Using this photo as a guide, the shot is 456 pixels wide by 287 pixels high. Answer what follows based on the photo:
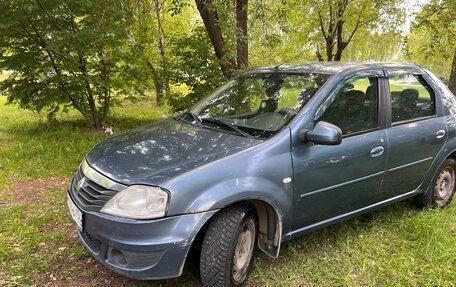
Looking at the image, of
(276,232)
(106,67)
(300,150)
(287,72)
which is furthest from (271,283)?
(106,67)

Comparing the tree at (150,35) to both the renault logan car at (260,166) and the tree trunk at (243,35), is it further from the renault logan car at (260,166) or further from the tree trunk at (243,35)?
the renault logan car at (260,166)

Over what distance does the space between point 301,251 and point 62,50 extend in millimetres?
5676

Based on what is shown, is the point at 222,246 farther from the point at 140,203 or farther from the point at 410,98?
the point at 410,98

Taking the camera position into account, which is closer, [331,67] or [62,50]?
[331,67]

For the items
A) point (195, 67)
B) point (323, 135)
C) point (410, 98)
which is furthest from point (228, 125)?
point (195, 67)

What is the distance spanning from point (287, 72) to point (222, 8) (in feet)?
9.93

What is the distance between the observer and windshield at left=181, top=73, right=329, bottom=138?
2.99 meters

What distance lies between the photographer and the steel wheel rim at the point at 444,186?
164 inches

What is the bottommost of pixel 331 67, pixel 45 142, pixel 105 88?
pixel 45 142

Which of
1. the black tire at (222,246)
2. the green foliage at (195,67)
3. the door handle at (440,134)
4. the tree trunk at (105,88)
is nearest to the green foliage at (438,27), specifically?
the green foliage at (195,67)

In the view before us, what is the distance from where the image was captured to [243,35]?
6934 mm

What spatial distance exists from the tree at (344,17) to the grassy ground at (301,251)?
24.2ft

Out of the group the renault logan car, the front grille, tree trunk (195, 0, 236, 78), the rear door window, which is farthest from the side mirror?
tree trunk (195, 0, 236, 78)

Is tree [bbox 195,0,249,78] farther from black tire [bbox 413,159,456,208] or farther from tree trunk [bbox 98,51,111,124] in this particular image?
black tire [bbox 413,159,456,208]
